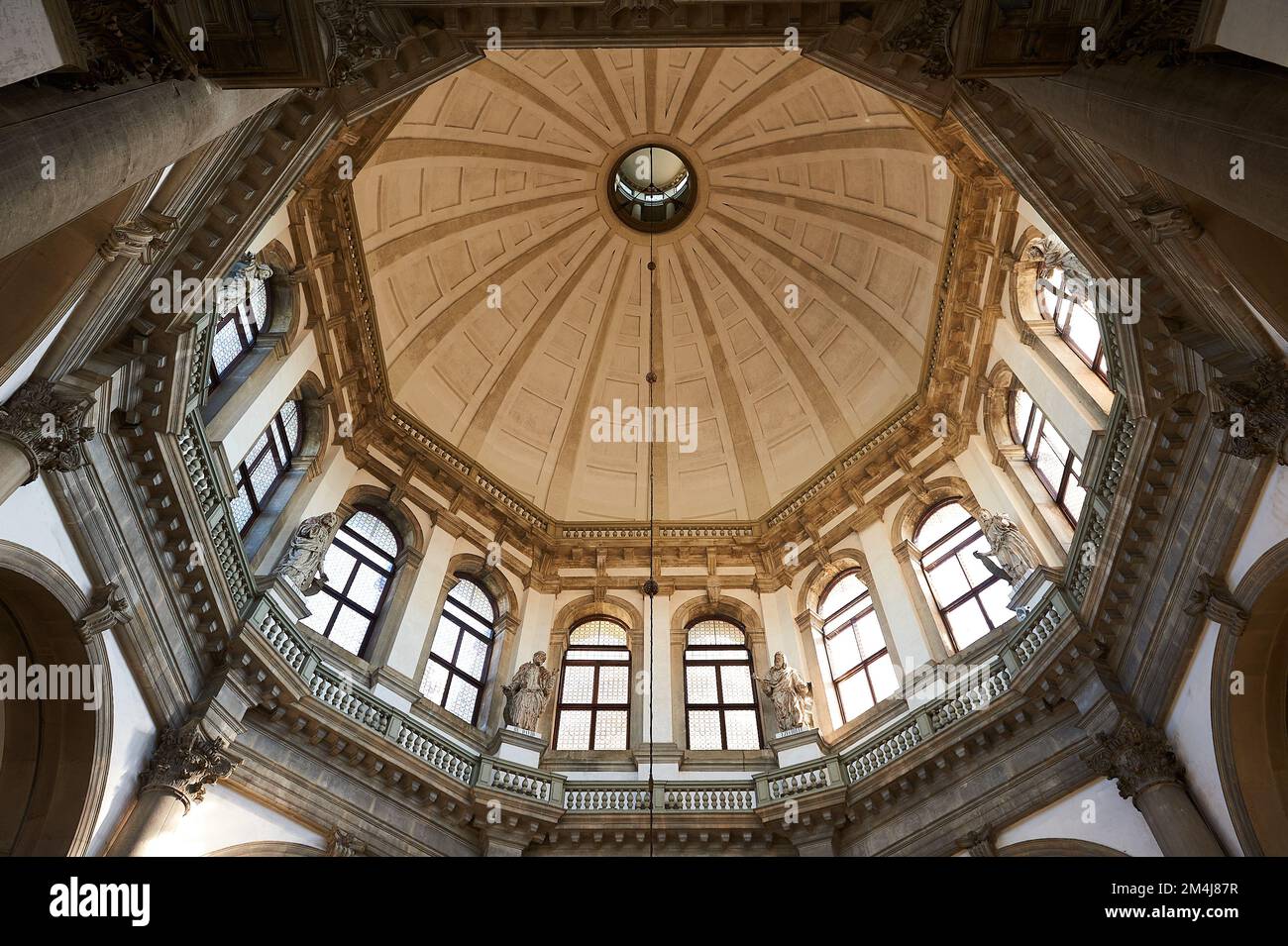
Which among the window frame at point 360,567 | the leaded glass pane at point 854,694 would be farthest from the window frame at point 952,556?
the window frame at point 360,567

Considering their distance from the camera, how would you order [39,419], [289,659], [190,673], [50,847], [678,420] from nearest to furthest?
1. [39,419]
2. [50,847]
3. [190,673]
4. [289,659]
5. [678,420]

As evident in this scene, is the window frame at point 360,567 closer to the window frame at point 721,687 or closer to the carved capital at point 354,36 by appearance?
the window frame at point 721,687

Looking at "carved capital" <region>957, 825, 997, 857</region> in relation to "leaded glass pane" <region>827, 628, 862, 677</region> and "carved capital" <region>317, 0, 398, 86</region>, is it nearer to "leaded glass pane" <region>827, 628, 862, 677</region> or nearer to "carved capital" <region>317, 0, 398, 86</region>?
"leaded glass pane" <region>827, 628, 862, 677</region>

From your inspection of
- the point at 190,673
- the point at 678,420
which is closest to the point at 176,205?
the point at 190,673

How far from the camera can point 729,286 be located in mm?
24859

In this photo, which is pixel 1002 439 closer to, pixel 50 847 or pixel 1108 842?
pixel 1108 842

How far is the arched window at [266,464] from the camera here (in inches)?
581

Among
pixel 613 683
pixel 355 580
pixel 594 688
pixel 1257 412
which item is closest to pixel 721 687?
pixel 613 683

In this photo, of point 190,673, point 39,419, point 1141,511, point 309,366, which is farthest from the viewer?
point 309,366

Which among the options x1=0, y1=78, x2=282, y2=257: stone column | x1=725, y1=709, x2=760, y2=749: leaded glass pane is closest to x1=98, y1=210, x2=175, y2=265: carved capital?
x1=0, y1=78, x2=282, y2=257: stone column

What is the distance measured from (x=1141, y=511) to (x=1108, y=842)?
4.37 m

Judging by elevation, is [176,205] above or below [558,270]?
below

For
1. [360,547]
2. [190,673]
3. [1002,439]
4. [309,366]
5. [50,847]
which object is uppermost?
[309,366]

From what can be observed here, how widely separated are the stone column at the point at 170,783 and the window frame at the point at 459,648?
16.1 feet
